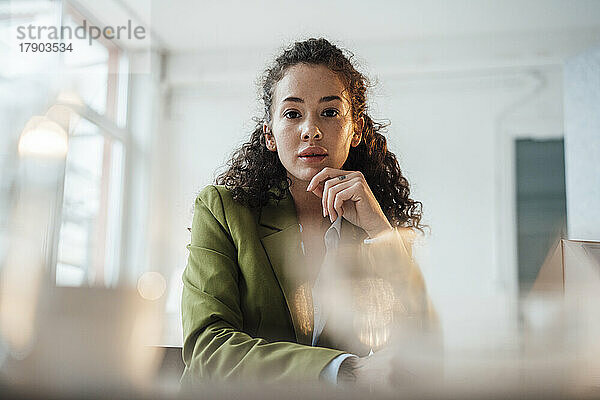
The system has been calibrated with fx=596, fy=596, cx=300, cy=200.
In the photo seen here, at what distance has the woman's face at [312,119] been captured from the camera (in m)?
0.73

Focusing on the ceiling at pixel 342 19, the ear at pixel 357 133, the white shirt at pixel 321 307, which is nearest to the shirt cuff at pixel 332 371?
the white shirt at pixel 321 307

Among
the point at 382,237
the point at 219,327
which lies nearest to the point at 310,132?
the point at 382,237

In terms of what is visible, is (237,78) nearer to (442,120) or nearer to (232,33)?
(232,33)

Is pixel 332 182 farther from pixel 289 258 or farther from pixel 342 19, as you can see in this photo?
pixel 342 19

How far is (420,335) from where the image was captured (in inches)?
26.0

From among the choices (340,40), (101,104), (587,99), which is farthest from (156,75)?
(587,99)

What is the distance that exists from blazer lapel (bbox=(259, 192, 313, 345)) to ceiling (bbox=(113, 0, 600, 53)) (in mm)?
218

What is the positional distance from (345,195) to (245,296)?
174mm

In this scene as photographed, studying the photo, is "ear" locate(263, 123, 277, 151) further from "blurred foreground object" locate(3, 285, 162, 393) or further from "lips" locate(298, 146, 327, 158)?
"blurred foreground object" locate(3, 285, 162, 393)

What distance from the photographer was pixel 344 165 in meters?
0.74

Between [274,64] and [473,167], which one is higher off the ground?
[274,64]

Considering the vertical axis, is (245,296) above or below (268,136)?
below

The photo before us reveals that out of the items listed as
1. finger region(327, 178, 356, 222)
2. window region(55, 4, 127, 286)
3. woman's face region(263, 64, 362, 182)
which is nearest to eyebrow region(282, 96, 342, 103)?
woman's face region(263, 64, 362, 182)

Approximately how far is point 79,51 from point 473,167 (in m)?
0.52
